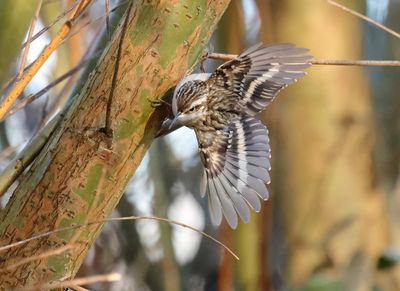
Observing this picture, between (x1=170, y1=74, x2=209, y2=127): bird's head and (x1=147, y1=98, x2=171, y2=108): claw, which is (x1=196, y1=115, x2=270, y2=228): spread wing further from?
Result: (x1=147, y1=98, x2=171, y2=108): claw

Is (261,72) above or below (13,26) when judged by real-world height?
below

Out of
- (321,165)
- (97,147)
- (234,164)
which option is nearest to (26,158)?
(97,147)

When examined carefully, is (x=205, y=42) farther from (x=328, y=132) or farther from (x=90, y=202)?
(x=328, y=132)

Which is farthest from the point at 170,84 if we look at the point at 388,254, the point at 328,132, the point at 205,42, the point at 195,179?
the point at 195,179

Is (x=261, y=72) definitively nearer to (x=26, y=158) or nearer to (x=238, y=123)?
(x=238, y=123)

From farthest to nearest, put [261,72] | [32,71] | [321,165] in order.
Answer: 1. [321,165]
2. [261,72]
3. [32,71]

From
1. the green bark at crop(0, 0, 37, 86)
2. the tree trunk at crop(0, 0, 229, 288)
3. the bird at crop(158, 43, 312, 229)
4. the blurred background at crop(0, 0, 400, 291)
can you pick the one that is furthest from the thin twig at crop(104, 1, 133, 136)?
the blurred background at crop(0, 0, 400, 291)
